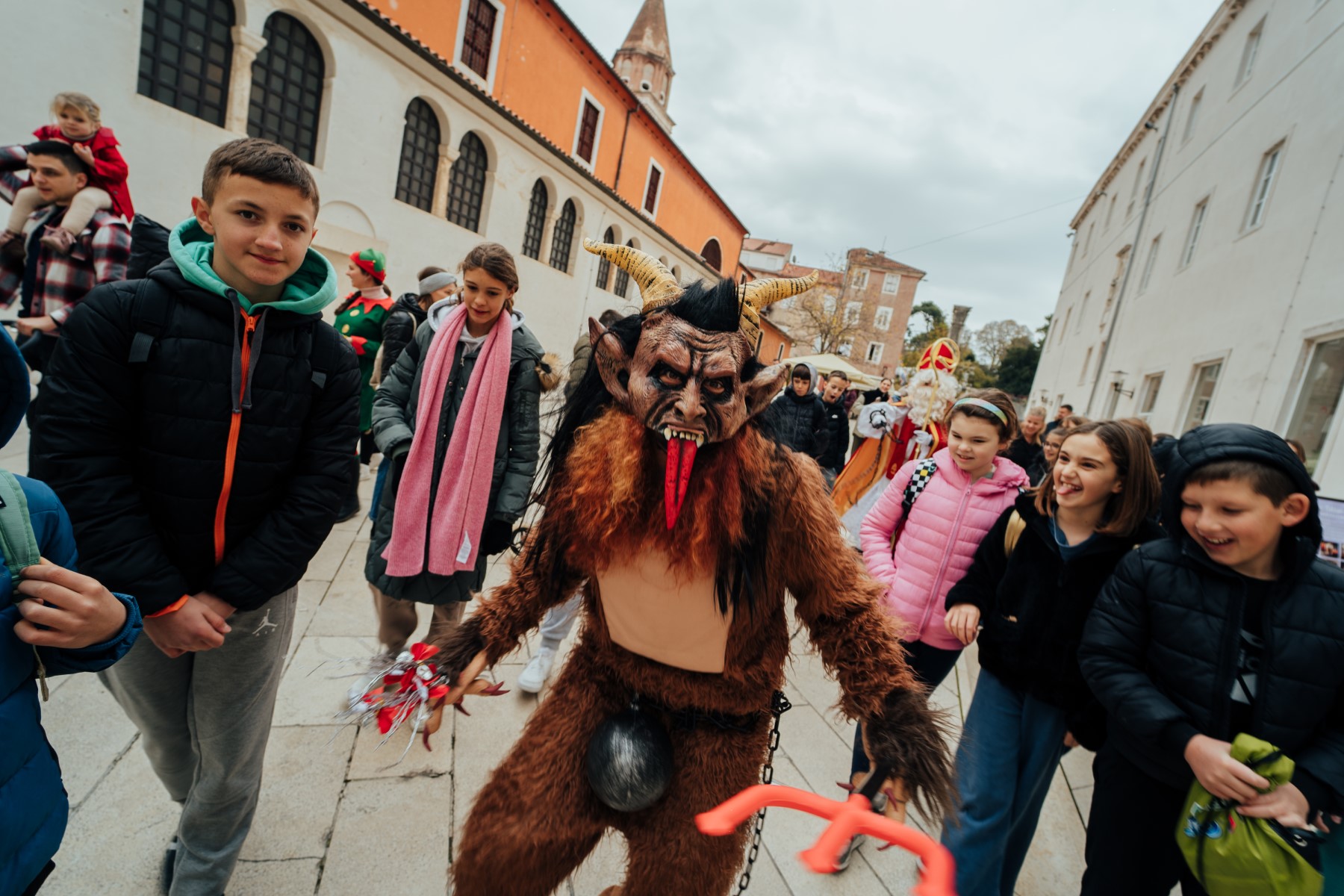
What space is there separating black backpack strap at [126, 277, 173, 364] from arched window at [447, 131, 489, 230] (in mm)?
12668

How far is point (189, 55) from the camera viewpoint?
27.2ft

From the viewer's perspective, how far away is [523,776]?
1571 mm

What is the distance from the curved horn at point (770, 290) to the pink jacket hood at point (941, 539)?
1.31 m

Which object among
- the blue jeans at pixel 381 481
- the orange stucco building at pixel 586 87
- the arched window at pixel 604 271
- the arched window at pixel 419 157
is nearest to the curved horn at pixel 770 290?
the blue jeans at pixel 381 481

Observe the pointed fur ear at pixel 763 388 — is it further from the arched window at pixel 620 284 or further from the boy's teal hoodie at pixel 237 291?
the arched window at pixel 620 284

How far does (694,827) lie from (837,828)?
2.62 feet

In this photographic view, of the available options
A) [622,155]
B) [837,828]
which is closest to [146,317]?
[837,828]

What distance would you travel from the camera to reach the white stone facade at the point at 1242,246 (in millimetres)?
6863

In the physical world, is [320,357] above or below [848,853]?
above

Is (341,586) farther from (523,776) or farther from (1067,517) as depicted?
(1067,517)

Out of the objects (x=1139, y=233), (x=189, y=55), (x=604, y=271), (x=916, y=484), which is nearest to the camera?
(x=916, y=484)

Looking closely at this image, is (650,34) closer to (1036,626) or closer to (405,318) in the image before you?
(405,318)

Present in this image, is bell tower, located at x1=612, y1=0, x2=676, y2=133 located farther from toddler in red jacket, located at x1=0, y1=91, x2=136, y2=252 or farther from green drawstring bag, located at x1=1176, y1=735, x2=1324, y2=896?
green drawstring bag, located at x1=1176, y1=735, x2=1324, y2=896

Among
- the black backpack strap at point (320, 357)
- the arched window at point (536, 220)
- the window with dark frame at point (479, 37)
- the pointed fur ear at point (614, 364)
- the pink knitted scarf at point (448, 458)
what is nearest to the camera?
the pointed fur ear at point (614, 364)
